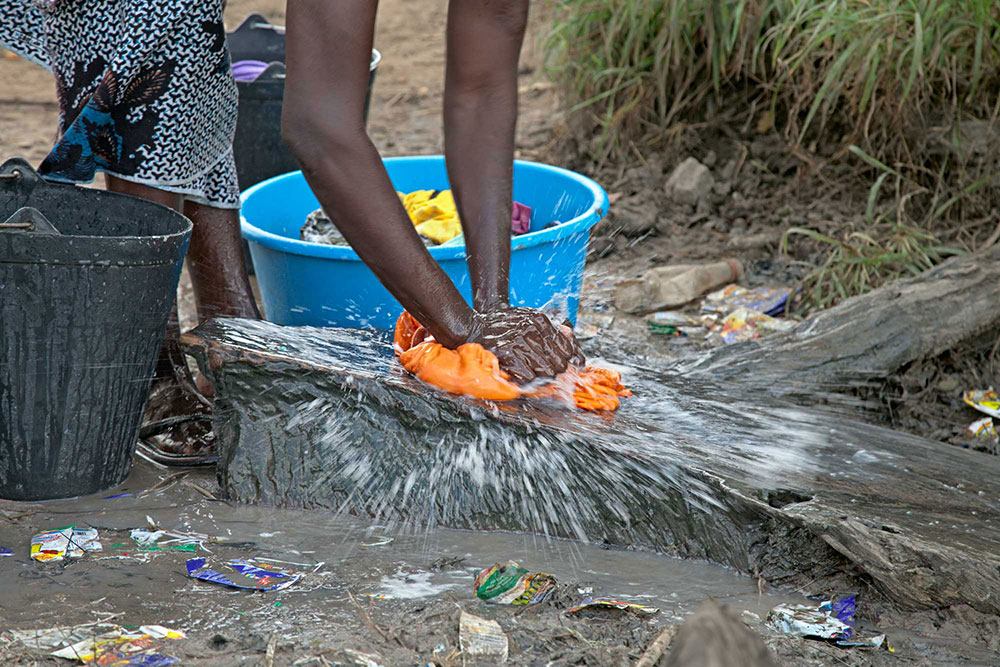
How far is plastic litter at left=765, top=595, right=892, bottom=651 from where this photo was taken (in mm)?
1823

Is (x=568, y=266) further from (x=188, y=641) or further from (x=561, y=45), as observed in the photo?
(x=561, y=45)

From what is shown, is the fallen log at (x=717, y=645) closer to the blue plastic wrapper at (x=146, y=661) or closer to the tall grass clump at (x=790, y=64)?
the blue plastic wrapper at (x=146, y=661)

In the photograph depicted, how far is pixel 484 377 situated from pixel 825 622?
0.85m

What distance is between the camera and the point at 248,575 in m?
2.02

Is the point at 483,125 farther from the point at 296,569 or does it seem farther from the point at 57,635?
the point at 57,635

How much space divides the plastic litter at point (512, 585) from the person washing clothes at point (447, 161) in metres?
0.49

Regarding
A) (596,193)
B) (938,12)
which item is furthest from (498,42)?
(938,12)

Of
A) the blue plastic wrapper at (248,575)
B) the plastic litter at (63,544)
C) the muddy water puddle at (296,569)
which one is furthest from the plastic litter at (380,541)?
the plastic litter at (63,544)

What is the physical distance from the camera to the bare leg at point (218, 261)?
2.79m

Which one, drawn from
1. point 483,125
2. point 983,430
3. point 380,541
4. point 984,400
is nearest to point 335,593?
point 380,541

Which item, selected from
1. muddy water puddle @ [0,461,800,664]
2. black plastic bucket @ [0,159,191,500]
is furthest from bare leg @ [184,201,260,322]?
muddy water puddle @ [0,461,800,664]

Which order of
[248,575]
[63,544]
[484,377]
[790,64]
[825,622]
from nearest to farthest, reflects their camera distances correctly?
[825,622] < [248,575] < [63,544] < [484,377] < [790,64]

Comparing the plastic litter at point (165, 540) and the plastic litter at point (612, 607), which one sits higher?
the plastic litter at point (612, 607)

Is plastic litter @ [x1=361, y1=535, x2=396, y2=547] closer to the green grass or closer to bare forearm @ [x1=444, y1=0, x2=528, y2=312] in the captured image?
bare forearm @ [x1=444, y1=0, x2=528, y2=312]
